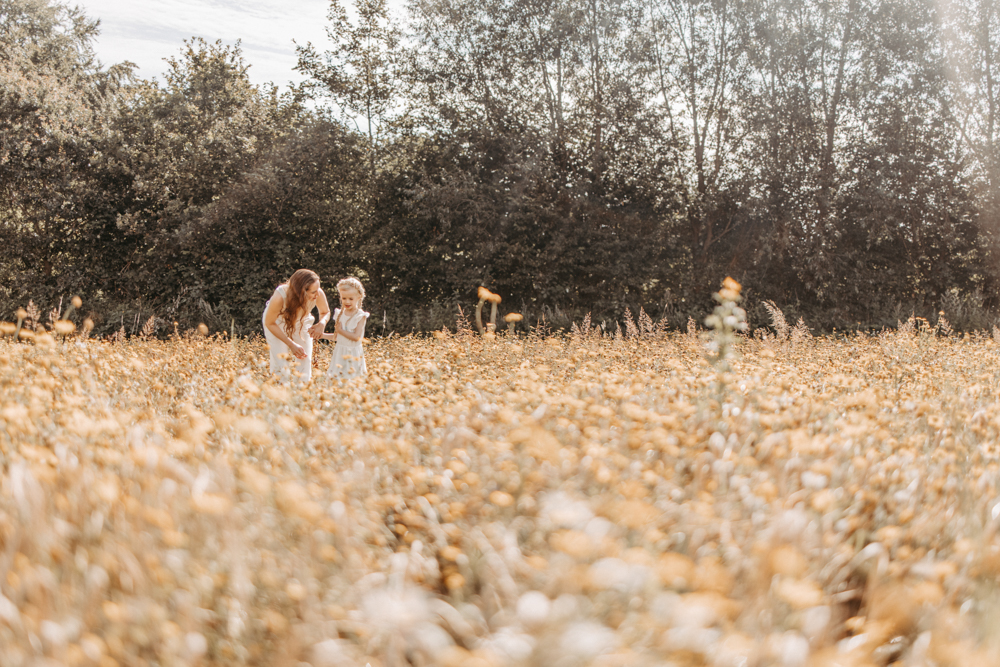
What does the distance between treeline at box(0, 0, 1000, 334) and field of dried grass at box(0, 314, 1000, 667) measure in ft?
38.9

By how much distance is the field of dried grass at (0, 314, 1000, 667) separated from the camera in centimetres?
145

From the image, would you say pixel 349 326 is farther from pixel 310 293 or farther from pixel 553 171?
pixel 553 171

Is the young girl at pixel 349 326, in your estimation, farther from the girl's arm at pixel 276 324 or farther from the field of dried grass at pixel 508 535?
the field of dried grass at pixel 508 535

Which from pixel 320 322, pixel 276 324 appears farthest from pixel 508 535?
pixel 320 322

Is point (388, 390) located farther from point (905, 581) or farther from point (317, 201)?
point (317, 201)

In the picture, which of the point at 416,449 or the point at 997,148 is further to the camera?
the point at 997,148

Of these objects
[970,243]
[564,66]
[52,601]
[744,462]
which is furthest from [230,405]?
[970,243]

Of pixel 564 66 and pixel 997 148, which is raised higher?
pixel 564 66

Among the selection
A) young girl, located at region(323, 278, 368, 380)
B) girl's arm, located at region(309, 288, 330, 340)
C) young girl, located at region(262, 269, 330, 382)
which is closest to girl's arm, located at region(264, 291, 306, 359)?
young girl, located at region(262, 269, 330, 382)

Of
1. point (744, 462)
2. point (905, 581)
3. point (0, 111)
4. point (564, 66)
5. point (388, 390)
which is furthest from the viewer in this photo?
point (564, 66)

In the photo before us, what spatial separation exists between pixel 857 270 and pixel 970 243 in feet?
9.57

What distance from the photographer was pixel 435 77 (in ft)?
50.1

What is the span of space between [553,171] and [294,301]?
10.5 m

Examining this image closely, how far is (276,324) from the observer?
554cm
